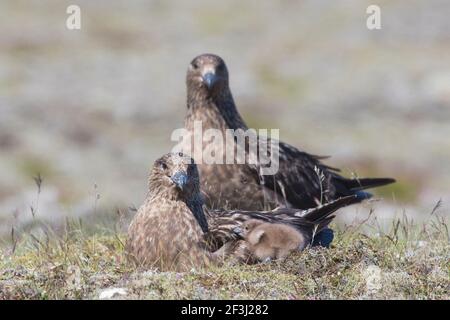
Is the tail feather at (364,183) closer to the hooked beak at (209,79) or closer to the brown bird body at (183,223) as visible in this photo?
the hooked beak at (209,79)

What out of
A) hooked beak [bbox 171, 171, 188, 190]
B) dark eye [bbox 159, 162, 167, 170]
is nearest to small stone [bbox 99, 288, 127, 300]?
hooked beak [bbox 171, 171, 188, 190]

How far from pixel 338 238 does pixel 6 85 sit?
39116 millimetres

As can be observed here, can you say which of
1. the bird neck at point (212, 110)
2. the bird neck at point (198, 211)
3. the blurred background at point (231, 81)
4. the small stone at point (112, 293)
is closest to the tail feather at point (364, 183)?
the bird neck at point (212, 110)

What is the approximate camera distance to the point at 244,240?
24.9 feet

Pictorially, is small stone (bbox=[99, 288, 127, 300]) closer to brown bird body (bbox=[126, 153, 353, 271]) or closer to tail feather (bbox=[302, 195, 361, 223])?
brown bird body (bbox=[126, 153, 353, 271])

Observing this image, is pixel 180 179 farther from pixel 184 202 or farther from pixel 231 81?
pixel 231 81

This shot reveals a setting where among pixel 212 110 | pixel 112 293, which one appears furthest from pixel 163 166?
pixel 212 110

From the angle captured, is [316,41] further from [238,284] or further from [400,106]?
[238,284]

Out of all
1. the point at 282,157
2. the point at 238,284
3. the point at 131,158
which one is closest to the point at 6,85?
the point at 131,158

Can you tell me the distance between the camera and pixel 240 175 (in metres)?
9.59

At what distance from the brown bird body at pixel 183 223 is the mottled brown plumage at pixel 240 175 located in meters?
1.23

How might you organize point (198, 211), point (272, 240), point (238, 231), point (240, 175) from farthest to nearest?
point (240, 175), point (198, 211), point (238, 231), point (272, 240)

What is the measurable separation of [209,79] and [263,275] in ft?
12.2
